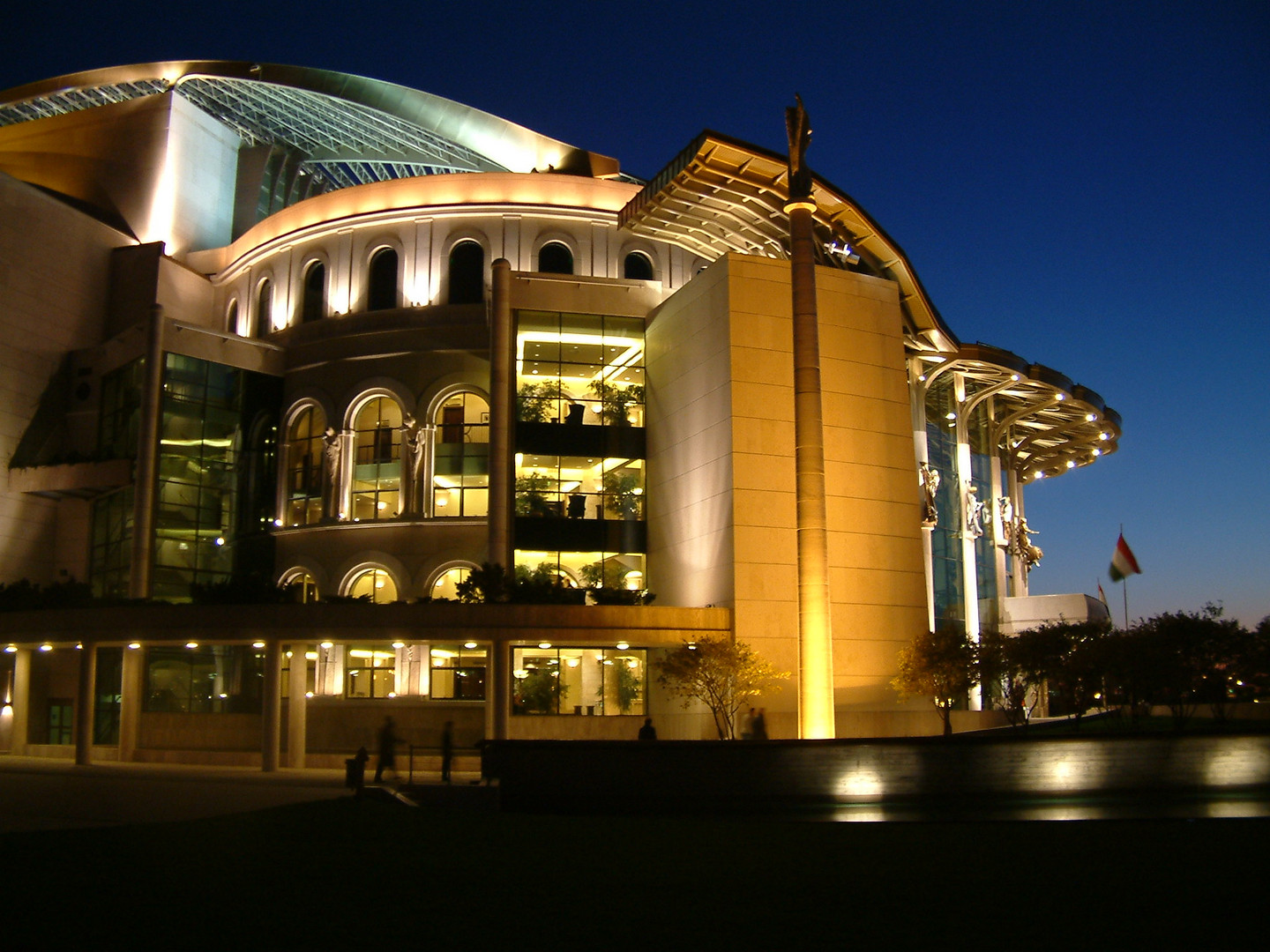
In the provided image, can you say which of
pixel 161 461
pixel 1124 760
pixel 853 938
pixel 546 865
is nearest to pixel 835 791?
pixel 1124 760

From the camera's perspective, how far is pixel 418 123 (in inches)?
2201

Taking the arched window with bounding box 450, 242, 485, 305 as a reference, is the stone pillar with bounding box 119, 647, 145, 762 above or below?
below

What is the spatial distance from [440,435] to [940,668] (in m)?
20.9

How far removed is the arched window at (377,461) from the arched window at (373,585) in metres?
2.20

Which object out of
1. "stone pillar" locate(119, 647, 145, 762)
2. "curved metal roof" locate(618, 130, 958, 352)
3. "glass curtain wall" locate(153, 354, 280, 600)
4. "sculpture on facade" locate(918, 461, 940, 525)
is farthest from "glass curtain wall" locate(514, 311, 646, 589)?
"sculpture on facade" locate(918, 461, 940, 525)

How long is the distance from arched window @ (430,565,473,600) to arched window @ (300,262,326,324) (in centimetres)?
1285

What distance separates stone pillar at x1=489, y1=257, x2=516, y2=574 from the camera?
131 feet

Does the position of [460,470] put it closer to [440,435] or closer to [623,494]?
[440,435]

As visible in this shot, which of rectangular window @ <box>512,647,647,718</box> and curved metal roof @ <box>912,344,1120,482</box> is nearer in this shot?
rectangular window @ <box>512,647,647,718</box>

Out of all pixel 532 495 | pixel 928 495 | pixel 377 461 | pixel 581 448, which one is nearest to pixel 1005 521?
pixel 928 495

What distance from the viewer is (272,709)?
109 ft

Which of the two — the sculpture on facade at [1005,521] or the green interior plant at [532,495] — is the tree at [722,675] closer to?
the green interior plant at [532,495]

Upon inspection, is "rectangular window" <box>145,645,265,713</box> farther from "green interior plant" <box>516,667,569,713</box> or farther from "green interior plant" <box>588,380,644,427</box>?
"green interior plant" <box>588,380,644,427</box>

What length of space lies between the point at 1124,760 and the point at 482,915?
15945 mm
